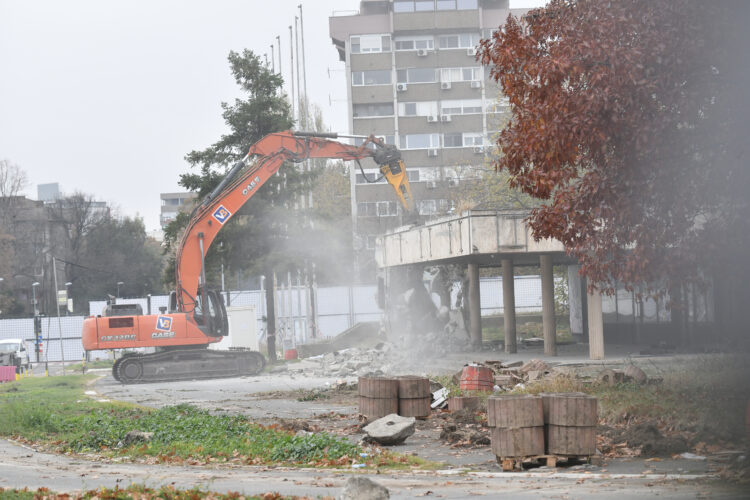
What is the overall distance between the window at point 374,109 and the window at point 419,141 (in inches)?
95.7

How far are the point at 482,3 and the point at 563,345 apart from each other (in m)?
49.2

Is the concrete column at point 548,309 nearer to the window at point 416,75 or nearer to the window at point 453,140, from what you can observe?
the window at point 453,140

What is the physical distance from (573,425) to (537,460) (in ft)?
2.12

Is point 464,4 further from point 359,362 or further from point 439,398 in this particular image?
point 439,398

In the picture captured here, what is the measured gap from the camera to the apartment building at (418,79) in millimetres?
77500

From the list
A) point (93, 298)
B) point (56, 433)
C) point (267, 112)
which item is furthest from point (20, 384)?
point (93, 298)

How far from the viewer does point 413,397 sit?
1739 cm

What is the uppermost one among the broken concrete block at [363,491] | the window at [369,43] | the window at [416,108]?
the window at [369,43]

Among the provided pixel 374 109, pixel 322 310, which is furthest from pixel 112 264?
pixel 322 310

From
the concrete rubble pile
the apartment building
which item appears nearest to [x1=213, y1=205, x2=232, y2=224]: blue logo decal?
the concrete rubble pile

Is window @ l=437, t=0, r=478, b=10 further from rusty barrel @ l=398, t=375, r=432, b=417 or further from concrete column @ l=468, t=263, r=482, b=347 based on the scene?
rusty barrel @ l=398, t=375, r=432, b=417

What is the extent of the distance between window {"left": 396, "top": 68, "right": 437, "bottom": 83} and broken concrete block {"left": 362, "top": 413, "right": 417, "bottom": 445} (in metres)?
65.3

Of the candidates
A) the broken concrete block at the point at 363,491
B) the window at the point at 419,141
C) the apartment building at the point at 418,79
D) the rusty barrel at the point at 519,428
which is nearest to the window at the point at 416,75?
the apartment building at the point at 418,79

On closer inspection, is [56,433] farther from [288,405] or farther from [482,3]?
[482,3]
